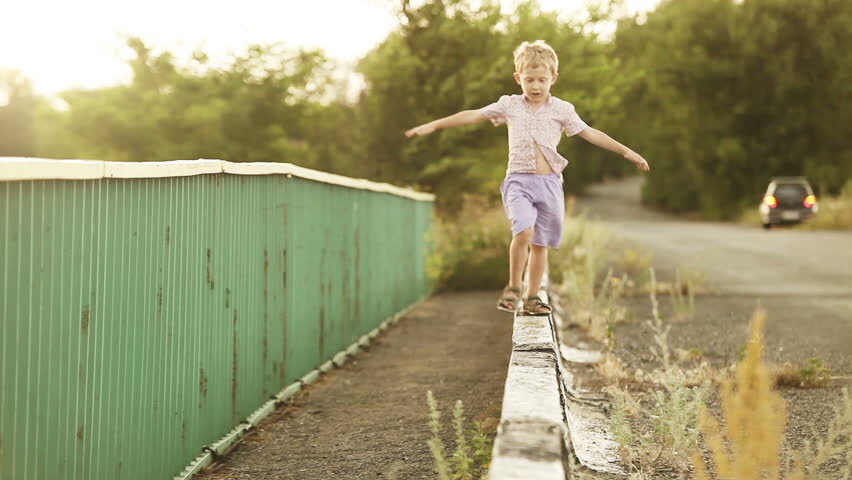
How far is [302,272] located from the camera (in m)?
7.35

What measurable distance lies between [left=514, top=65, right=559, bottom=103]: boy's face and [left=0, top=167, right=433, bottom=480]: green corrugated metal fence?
68.8 inches

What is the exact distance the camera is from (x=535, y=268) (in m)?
6.36

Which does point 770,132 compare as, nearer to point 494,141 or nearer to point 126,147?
point 494,141

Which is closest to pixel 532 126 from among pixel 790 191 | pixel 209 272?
pixel 209 272

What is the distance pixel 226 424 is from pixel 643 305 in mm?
7284

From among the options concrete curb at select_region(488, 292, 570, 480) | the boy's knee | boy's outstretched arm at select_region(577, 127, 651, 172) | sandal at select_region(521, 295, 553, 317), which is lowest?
concrete curb at select_region(488, 292, 570, 480)

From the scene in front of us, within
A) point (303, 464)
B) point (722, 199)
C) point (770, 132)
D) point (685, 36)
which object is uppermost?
point (685, 36)

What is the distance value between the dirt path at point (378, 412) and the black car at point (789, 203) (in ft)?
71.8

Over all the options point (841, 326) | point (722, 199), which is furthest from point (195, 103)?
point (841, 326)

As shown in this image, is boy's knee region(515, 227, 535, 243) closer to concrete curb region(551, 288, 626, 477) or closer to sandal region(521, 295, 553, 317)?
sandal region(521, 295, 553, 317)

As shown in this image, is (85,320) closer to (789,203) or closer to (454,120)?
(454,120)

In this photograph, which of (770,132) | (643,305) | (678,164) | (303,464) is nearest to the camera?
(303,464)

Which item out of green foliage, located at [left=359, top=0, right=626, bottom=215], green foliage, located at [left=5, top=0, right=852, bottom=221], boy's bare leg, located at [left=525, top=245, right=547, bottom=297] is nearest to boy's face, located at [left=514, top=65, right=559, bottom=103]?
boy's bare leg, located at [left=525, top=245, right=547, bottom=297]

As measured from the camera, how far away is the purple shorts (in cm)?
604
